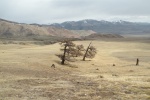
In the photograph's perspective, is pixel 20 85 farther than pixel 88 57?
No

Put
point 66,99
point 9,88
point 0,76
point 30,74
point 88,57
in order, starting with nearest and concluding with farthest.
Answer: point 66,99 → point 9,88 → point 0,76 → point 30,74 → point 88,57

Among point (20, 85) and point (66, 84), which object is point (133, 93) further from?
point (20, 85)

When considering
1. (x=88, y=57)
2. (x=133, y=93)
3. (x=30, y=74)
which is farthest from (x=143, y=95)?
(x=88, y=57)

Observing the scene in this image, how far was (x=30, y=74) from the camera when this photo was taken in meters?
27.8

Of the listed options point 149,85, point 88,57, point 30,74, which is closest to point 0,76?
point 30,74

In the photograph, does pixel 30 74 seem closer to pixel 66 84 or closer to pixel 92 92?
pixel 66 84

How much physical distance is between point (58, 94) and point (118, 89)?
11.9ft

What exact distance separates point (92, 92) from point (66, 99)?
224 centimetres

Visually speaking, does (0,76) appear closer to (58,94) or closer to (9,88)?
(9,88)

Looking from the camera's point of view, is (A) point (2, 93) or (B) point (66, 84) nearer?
(A) point (2, 93)

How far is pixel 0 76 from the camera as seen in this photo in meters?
24.0

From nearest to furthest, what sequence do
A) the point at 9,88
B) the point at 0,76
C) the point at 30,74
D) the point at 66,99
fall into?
the point at 66,99 < the point at 9,88 < the point at 0,76 < the point at 30,74

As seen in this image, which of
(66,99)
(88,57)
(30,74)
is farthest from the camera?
(88,57)

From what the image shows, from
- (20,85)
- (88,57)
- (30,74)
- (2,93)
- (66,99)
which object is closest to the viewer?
(66,99)
